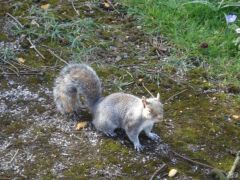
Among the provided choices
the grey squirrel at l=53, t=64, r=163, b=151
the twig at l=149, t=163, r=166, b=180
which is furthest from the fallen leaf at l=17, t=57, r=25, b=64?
the twig at l=149, t=163, r=166, b=180

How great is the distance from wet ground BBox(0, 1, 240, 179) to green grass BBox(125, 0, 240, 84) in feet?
0.30

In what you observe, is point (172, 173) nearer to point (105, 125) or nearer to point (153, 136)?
point (153, 136)

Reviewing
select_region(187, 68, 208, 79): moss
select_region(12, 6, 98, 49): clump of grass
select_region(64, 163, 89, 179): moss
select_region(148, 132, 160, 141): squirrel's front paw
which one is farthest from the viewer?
select_region(12, 6, 98, 49): clump of grass

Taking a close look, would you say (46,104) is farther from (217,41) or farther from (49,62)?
(217,41)

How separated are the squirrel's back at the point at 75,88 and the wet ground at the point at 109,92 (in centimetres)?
11

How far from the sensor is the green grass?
405cm

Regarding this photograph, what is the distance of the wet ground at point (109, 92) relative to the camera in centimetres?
311

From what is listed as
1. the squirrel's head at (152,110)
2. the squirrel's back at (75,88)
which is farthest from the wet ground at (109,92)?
the squirrel's head at (152,110)

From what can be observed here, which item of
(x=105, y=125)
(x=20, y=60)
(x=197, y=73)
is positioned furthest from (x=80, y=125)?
(x=197, y=73)

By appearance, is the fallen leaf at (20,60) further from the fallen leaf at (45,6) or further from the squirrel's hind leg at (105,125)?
the squirrel's hind leg at (105,125)

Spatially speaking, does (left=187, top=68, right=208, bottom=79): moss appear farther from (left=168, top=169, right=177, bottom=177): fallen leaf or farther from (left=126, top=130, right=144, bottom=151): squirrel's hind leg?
(left=168, top=169, right=177, bottom=177): fallen leaf

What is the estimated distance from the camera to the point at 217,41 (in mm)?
4227

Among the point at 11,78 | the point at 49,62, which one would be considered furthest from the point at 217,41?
the point at 11,78

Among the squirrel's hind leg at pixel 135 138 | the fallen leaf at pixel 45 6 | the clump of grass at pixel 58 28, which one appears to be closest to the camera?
the squirrel's hind leg at pixel 135 138
